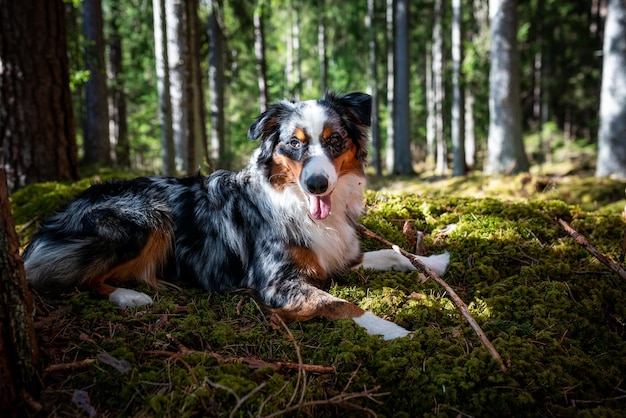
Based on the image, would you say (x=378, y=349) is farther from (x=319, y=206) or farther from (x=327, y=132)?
(x=327, y=132)

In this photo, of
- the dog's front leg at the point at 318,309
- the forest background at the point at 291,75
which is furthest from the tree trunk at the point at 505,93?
the dog's front leg at the point at 318,309

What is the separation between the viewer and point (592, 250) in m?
3.57

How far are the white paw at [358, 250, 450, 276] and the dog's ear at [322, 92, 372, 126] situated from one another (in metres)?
1.21

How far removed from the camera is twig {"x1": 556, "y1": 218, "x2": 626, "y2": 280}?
319 cm

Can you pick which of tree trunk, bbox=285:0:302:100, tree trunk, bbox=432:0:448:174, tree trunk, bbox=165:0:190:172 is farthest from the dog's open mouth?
tree trunk, bbox=285:0:302:100

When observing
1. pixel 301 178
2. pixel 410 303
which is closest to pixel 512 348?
pixel 410 303

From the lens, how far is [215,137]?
16.9 meters

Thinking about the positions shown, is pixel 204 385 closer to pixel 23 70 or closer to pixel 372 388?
pixel 372 388

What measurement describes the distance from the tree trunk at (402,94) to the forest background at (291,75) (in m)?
0.06

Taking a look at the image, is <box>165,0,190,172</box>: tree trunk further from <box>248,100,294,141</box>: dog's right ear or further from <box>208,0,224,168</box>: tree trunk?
<box>208,0,224,168</box>: tree trunk

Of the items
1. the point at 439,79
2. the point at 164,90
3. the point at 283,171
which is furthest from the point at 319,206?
the point at 439,79

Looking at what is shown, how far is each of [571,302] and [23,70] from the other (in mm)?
6129

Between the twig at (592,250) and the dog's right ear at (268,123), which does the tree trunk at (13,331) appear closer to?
the dog's right ear at (268,123)

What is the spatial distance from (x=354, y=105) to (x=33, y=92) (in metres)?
3.99
